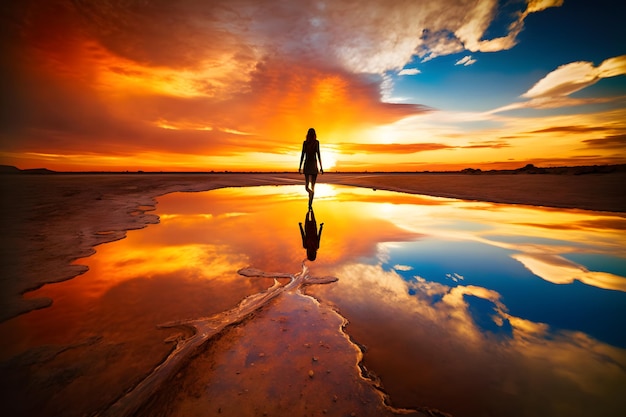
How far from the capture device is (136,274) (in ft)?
16.9

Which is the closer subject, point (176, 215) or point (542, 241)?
point (542, 241)

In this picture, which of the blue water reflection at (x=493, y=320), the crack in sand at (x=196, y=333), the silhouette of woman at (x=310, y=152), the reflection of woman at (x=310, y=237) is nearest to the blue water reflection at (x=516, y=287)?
the blue water reflection at (x=493, y=320)

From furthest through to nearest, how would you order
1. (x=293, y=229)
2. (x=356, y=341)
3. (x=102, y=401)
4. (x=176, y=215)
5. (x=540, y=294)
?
1. (x=176, y=215)
2. (x=293, y=229)
3. (x=540, y=294)
4. (x=356, y=341)
5. (x=102, y=401)

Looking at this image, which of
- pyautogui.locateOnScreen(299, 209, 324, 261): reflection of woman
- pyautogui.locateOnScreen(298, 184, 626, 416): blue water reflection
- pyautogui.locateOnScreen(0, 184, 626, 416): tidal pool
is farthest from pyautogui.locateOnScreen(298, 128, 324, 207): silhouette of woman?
pyautogui.locateOnScreen(298, 184, 626, 416): blue water reflection

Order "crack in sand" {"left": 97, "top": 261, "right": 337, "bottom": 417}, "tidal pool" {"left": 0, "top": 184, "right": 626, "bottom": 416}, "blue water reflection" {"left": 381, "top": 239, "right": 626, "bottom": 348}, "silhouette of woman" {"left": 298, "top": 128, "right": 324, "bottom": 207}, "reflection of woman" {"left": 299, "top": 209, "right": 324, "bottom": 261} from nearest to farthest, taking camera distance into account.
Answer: "crack in sand" {"left": 97, "top": 261, "right": 337, "bottom": 417}, "tidal pool" {"left": 0, "top": 184, "right": 626, "bottom": 416}, "blue water reflection" {"left": 381, "top": 239, "right": 626, "bottom": 348}, "reflection of woman" {"left": 299, "top": 209, "right": 324, "bottom": 261}, "silhouette of woman" {"left": 298, "top": 128, "right": 324, "bottom": 207}

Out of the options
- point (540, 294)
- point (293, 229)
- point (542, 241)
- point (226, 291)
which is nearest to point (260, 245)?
point (293, 229)

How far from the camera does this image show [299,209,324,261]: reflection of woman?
6.46 m

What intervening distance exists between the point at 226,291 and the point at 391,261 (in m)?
3.64

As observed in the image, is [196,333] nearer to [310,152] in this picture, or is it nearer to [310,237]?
[310,237]

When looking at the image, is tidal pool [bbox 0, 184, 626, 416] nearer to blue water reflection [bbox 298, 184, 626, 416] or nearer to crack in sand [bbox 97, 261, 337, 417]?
blue water reflection [bbox 298, 184, 626, 416]

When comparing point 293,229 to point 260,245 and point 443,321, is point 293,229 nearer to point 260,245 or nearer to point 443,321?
point 260,245

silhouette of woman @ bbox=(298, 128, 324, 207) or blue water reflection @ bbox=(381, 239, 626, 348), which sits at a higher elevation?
silhouette of woman @ bbox=(298, 128, 324, 207)

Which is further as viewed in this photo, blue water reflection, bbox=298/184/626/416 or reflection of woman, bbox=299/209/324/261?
reflection of woman, bbox=299/209/324/261

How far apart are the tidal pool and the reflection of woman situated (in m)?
0.08
